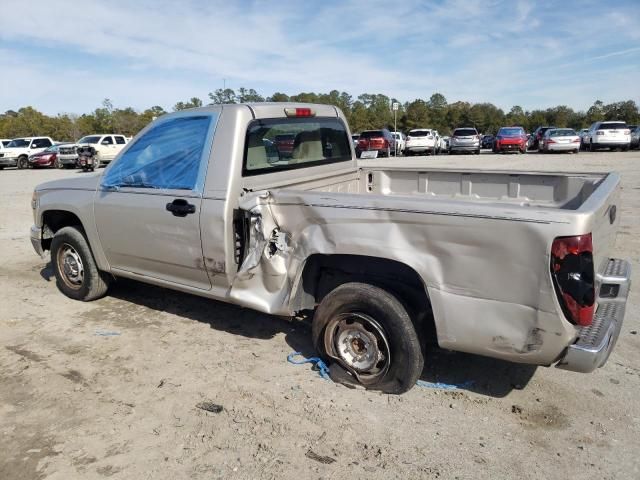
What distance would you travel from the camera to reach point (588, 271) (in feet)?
8.63

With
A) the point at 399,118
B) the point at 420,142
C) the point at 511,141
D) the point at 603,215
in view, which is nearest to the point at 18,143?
the point at 420,142

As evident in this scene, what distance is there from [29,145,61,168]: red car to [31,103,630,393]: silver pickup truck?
26.6 m

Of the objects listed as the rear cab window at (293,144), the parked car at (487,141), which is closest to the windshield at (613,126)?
the parked car at (487,141)

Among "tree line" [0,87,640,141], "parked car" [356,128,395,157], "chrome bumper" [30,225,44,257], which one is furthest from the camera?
"tree line" [0,87,640,141]

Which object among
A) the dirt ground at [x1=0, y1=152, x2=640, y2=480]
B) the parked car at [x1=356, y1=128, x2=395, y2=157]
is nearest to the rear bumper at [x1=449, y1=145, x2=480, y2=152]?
the parked car at [x1=356, y1=128, x2=395, y2=157]

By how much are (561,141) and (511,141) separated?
2778mm

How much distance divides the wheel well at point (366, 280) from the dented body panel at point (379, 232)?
0.02m

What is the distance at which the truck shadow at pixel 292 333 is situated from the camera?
12.0 ft

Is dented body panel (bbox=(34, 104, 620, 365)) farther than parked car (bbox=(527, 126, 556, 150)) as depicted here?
No

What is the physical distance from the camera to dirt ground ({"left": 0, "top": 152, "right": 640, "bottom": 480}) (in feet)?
9.24

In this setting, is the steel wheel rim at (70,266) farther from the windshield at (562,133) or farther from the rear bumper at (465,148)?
the rear bumper at (465,148)

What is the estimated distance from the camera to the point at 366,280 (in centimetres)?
350

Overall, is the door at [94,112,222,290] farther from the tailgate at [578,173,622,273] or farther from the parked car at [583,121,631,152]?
the parked car at [583,121,631,152]

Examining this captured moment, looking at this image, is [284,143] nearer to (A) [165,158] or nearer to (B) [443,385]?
(A) [165,158]
